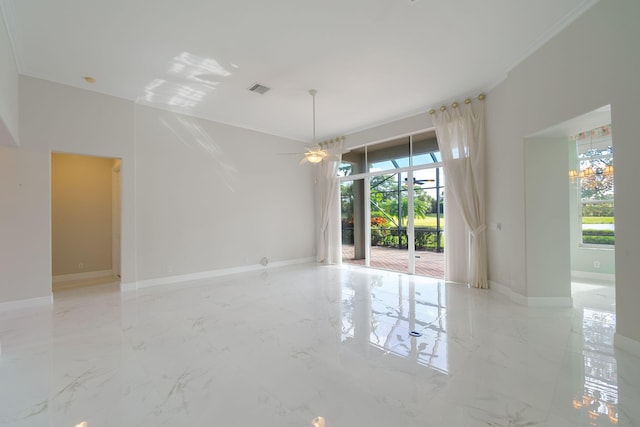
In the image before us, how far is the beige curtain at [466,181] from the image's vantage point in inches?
195

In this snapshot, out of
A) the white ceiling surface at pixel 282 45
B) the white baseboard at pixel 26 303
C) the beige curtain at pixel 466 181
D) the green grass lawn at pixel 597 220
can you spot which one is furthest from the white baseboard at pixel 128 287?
the green grass lawn at pixel 597 220

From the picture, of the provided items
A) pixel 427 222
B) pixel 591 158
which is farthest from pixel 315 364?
pixel 591 158

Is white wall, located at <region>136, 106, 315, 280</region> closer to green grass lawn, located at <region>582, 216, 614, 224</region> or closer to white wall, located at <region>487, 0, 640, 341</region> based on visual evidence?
white wall, located at <region>487, 0, 640, 341</region>

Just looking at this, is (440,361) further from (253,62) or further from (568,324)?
(253,62)

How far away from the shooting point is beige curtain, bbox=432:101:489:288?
4.96 m

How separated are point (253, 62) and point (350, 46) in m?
1.38

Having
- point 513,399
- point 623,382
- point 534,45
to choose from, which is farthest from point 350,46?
point 623,382

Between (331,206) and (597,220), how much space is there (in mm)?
5952

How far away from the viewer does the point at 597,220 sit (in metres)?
6.02

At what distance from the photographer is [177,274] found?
5746 mm

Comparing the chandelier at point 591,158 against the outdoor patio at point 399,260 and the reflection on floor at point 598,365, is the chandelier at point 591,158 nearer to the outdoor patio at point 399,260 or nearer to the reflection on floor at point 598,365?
the reflection on floor at point 598,365

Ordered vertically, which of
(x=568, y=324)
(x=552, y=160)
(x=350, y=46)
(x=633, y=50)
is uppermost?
(x=350, y=46)

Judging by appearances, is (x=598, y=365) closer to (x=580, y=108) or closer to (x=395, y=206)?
(x=580, y=108)

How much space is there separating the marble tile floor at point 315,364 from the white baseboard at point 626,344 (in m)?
0.11
